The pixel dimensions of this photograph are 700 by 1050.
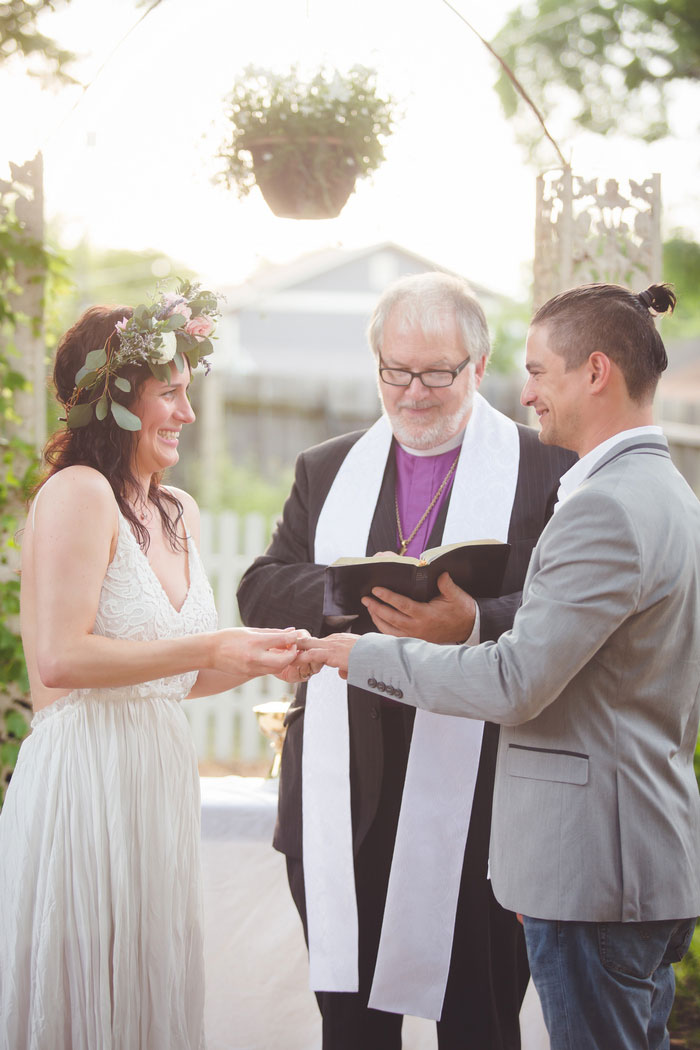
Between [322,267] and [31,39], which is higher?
[322,267]

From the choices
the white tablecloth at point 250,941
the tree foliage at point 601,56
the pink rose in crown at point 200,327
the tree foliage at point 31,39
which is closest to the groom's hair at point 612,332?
the pink rose in crown at point 200,327

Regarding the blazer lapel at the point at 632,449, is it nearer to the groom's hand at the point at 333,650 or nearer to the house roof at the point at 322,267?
the groom's hand at the point at 333,650

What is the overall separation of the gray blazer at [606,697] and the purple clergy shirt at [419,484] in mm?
967

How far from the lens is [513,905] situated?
2014mm

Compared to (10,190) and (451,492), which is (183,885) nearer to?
(451,492)

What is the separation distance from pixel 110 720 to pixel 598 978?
1.12 meters

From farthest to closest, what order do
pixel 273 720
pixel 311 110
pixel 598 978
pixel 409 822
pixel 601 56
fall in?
1. pixel 601 56
2. pixel 273 720
3. pixel 311 110
4. pixel 409 822
5. pixel 598 978

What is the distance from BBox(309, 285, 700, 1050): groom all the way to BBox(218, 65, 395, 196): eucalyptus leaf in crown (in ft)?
4.92

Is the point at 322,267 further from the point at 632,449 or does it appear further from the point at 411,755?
the point at 632,449

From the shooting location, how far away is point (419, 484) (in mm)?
3041

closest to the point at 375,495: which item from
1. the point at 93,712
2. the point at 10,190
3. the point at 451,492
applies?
the point at 451,492

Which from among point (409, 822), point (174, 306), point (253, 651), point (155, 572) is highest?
point (174, 306)

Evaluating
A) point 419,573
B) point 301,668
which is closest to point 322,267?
point 301,668

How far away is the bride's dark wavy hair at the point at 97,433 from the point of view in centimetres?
238
